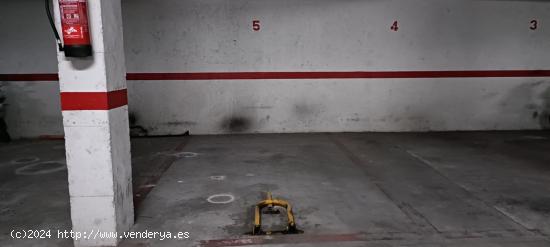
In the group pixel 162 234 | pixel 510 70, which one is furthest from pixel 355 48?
pixel 162 234

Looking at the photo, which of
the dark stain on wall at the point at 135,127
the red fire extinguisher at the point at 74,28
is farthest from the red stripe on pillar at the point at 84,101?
the dark stain on wall at the point at 135,127

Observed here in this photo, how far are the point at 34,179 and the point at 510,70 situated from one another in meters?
8.21

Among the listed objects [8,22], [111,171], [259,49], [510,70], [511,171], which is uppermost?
[8,22]

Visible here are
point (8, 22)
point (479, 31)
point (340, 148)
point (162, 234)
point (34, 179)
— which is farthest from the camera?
point (479, 31)

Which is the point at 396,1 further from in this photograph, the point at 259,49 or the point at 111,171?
the point at 111,171

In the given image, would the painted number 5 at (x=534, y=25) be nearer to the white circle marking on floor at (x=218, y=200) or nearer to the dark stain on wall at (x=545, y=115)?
the dark stain on wall at (x=545, y=115)

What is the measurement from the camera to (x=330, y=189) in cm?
401

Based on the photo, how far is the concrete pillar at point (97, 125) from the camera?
2539 mm

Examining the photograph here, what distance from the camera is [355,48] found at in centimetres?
693

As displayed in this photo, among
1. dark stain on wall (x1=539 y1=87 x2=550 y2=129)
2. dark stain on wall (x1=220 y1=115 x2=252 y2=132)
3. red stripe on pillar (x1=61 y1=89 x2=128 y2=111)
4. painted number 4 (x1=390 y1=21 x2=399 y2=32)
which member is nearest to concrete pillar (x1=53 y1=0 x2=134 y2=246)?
red stripe on pillar (x1=61 y1=89 x2=128 y2=111)

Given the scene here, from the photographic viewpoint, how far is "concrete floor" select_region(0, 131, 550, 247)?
2990 millimetres

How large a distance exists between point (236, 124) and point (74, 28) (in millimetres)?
4677

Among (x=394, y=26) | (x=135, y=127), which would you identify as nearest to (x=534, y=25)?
(x=394, y=26)

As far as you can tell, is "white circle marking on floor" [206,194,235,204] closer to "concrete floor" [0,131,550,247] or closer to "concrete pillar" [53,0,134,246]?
"concrete floor" [0,131,550,247]
